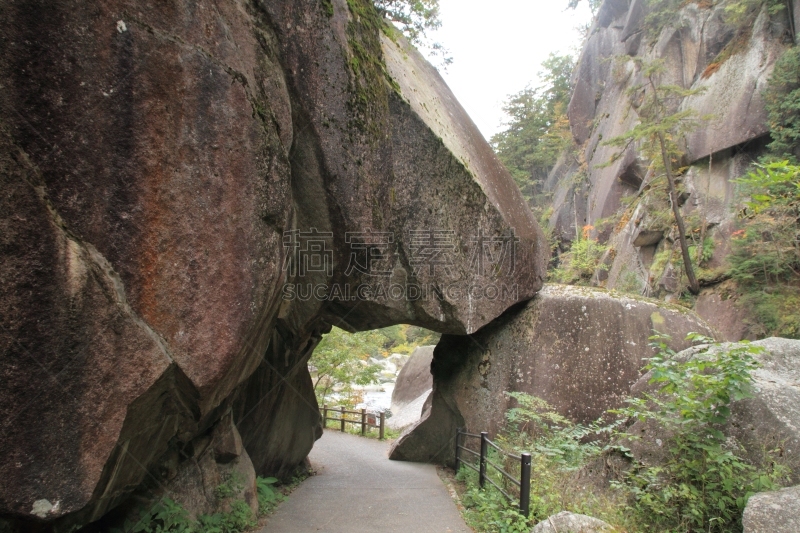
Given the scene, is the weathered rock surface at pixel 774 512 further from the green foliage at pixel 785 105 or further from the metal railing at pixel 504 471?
the green foliage at pixel 785 105

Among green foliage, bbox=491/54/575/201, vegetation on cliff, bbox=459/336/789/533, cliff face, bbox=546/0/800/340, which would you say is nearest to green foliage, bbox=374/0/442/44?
cliff face, bbox=546/0/800/340

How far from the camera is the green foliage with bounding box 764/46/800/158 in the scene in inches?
474

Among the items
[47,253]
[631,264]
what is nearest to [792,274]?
[631,264]

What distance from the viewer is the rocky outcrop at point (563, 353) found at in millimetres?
8289

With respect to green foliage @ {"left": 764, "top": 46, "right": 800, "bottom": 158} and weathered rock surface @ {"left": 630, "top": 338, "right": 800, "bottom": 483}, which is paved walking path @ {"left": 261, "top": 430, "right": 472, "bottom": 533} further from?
green foliage @ {"left": 764, "top": 46, "right": 800, "bottom": 158}

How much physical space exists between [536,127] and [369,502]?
25.2 meters

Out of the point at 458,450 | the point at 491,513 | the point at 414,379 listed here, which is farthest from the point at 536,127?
the point at 491,513

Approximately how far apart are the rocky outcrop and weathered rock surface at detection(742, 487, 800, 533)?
4.42 m

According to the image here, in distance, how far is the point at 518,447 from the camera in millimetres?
7406

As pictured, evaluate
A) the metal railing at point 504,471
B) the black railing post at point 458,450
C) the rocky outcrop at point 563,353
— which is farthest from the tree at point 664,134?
the metal railing at point 504,471

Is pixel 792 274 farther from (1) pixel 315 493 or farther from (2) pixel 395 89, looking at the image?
(1) pixel 315 493

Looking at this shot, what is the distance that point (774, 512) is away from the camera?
3.52m

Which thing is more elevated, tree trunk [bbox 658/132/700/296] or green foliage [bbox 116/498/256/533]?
tree trunk [bbox 658/132/700/296]

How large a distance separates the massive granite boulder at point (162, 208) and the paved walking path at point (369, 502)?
82.1 inches
